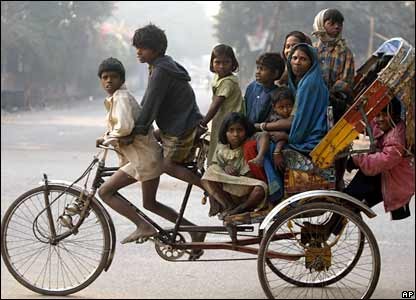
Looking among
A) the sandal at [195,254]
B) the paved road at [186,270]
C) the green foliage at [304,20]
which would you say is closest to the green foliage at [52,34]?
the green foliage at [304,20]

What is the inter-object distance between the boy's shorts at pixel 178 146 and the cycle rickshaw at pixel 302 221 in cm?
10

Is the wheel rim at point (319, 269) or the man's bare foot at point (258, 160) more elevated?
the man's bare foot at point (258, 160)

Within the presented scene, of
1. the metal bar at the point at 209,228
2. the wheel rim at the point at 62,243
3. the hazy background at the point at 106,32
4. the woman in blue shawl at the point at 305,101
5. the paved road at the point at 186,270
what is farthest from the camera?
the hazy background at the point at 106,32

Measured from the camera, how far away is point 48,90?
1251 inches

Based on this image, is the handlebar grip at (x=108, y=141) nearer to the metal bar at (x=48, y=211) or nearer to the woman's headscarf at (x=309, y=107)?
the woman's headscarf at (x=309, y=107)

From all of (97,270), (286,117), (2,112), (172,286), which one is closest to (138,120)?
(286,117)

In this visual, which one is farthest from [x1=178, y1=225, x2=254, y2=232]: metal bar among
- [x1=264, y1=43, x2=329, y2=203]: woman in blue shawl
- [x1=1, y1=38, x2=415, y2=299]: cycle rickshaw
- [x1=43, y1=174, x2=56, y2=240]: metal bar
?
[x1=43, y1=174, x2=56, y2=240]: metal bar

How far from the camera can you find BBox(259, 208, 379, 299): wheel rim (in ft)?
11.1

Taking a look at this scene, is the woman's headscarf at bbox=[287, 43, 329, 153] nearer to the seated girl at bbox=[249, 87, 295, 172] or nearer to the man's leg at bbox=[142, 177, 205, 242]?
the seated girl at bbox=[249, 87, 295, 172]

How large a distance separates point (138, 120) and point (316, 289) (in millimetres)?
1557

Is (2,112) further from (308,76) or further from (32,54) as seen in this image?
(308,76)

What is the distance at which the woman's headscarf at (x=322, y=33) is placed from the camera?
2.81m

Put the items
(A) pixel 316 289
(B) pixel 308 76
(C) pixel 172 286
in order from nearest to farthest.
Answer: (B) pixel 308 76, (A) pixel 316 289, (C) pixel 172 286

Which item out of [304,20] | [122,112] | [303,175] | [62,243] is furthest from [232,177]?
[304,20]
